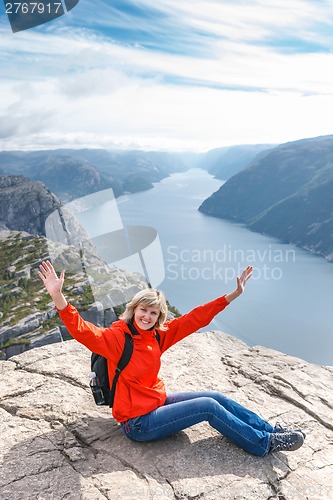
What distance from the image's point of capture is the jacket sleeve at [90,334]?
3.76 metres

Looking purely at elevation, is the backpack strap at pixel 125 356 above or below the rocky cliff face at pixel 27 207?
above

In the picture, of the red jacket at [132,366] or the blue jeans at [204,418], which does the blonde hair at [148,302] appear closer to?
the red jacket at [132,366]

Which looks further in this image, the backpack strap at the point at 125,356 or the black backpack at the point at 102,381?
the black backpack at the point at 102,381

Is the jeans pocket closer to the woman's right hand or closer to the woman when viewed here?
the woman

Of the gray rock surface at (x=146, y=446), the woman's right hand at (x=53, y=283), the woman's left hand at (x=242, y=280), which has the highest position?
the woman's right hand at (x=53, y=283)

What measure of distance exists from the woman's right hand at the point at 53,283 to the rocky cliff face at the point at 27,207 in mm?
129463

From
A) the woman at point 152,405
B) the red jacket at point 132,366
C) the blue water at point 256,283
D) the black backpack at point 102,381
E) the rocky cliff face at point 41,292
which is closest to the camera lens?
the red jacket at point 132,366

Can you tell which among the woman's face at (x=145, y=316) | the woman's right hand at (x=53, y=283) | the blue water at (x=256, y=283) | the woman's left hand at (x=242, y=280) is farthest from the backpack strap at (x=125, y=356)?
the blue water at (x=256, y=283)

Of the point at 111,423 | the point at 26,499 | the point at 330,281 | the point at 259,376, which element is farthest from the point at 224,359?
the point at 330,281

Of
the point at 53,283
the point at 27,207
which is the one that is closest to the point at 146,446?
the point at 53,283

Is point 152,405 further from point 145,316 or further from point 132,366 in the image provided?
point 145,316

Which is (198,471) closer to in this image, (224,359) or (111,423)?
(111,423)

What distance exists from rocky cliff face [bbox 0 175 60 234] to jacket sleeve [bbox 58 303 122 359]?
425 feet

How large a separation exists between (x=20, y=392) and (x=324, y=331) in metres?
78.9
